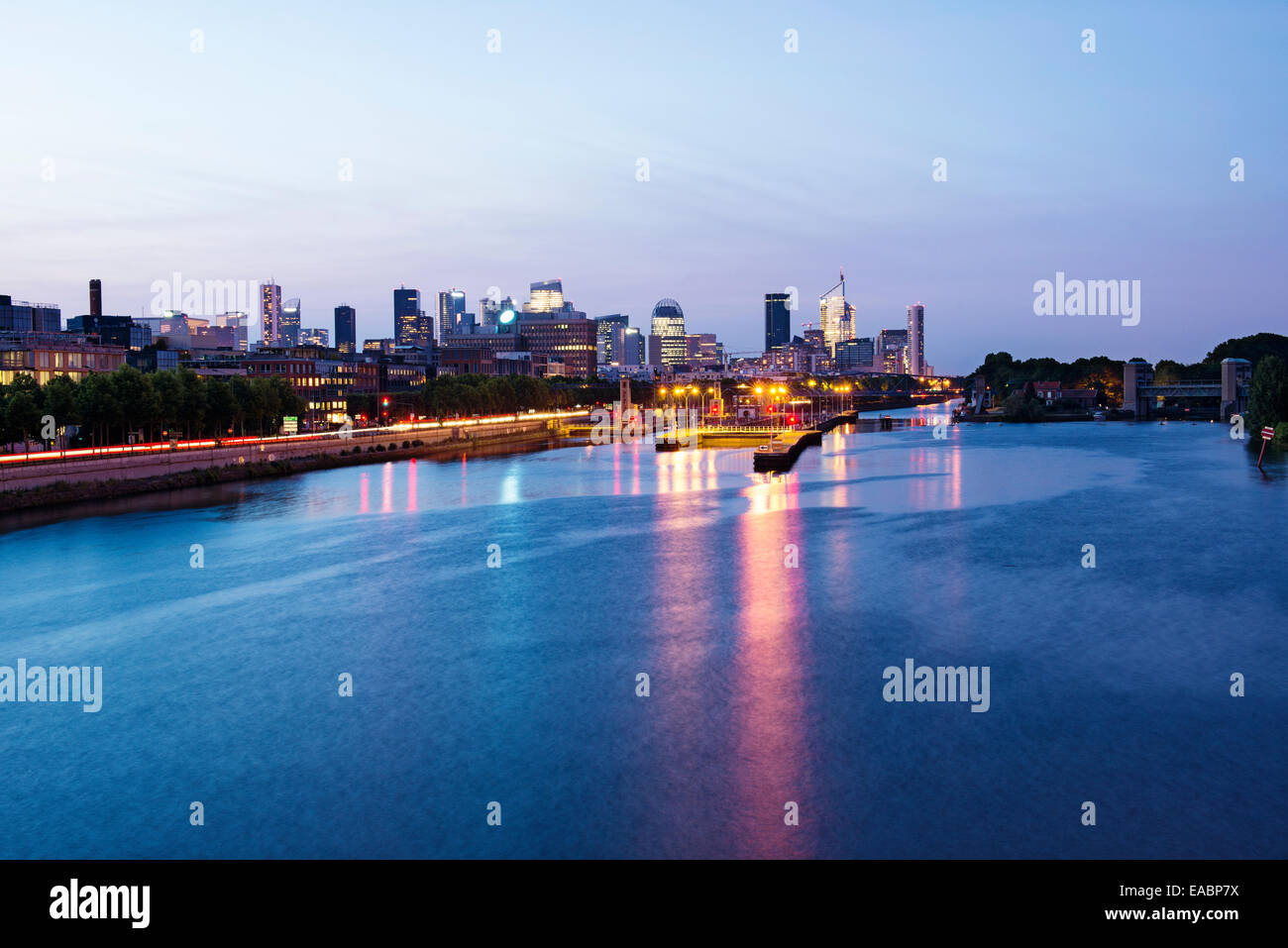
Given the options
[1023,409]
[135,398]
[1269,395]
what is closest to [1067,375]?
[1023,409]

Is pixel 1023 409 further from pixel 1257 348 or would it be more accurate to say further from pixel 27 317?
pixel 27 317

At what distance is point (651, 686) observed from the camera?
17422 mm

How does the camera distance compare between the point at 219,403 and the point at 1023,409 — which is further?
the point at 1023,409

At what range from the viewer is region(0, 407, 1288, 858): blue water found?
1203 cm

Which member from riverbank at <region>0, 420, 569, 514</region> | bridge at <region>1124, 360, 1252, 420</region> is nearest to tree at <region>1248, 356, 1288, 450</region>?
bridge at <region>1124, 360, 1252, 420</region>

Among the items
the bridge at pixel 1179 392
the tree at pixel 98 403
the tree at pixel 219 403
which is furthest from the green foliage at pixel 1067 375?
the tree at pixel 98 403

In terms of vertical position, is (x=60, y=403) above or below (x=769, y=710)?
above

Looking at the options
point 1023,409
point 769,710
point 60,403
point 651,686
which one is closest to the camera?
point 769,710

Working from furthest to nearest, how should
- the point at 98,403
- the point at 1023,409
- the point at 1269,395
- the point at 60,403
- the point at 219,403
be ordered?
the point at 1023,409 < the point at 1269,395 < the point at 219,403 < the point at 98,403 < the point at 60,403

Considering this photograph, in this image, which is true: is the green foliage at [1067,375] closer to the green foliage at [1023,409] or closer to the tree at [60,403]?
the green foliage at [1023,409]

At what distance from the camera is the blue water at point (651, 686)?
12.0 meters

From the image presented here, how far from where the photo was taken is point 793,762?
1374cm

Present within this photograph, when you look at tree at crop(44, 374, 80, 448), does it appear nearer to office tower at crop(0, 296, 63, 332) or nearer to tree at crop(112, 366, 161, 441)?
tree at crop(112, 366, 161, 441)

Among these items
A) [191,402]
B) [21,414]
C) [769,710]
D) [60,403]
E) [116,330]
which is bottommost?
[769,710]
